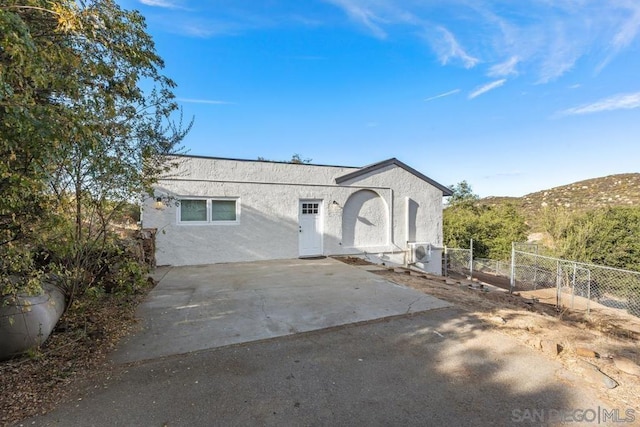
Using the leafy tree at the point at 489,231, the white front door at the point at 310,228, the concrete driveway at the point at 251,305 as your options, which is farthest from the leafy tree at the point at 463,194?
the concrete driveway at the point at 251,305

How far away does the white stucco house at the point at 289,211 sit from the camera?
340 inches

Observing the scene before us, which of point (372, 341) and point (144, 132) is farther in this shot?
point (144, 132)

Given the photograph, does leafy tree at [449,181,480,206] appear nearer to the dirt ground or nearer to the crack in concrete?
the dirt ground

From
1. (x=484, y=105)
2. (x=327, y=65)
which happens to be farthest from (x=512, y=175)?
(x=327, y=65)

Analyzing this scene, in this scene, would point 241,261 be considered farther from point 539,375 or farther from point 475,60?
point 475,60

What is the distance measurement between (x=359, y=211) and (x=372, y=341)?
25.7 ft

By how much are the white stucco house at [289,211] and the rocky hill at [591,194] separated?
1354 cm

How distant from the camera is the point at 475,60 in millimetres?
9547

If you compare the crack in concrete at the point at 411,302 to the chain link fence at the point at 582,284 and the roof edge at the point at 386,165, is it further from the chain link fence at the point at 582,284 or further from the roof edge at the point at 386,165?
the roof edge at the point at 386,165

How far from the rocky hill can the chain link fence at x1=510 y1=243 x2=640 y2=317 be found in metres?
10.5

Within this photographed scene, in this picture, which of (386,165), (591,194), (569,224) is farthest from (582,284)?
(591,194)

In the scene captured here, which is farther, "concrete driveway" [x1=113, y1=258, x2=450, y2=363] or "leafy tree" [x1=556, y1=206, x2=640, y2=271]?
"leafy tree" [x1=556, y1=206, x2=640, y2=271]

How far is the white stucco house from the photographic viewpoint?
340 inches

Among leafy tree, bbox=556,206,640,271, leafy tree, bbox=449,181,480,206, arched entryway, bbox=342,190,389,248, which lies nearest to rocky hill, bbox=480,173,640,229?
leafy tree, bbox=449,181,480,206
